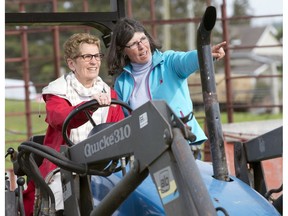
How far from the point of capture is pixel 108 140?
11.8 ft

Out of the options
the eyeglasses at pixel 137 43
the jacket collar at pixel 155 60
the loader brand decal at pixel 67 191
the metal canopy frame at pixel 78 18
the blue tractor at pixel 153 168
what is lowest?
the loader brand decal at pixel 67 191

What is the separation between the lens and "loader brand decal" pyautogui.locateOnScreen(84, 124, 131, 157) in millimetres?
3449

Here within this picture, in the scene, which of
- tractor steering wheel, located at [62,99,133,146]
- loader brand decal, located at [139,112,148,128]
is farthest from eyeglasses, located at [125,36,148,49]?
loader brand decal, located at [139,112,148,128]

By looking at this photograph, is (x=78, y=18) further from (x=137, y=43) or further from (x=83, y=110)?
(x=83, y=110)

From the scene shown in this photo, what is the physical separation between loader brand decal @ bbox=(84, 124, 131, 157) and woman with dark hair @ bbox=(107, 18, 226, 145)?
38.3 inches

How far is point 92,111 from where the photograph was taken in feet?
14.1

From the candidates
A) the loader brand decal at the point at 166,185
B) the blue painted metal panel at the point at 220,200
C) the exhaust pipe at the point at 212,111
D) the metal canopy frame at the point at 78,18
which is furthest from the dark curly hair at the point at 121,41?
the loader brand decal at the point at 166,185

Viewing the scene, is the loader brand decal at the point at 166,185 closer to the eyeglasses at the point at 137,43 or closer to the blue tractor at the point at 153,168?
the blue tractor at the point at 153,168

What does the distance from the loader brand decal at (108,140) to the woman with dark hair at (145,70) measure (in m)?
0.97

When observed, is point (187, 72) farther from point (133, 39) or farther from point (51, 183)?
point (51, 183)

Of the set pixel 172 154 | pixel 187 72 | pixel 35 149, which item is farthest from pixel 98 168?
pixel 187 72

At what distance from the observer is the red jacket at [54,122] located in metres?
4.32

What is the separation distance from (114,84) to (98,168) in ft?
3.83

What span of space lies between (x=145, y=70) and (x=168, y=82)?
16 cm
